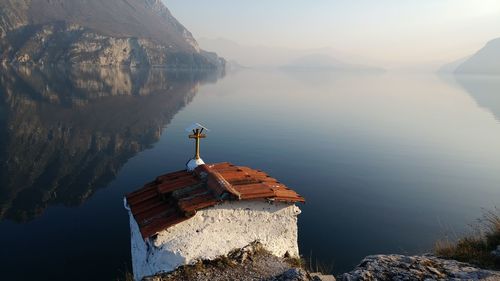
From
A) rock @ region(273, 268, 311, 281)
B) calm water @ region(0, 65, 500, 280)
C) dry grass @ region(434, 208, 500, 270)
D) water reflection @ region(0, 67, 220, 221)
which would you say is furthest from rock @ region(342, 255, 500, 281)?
water reflection @ region(0, 67, 220, 221)

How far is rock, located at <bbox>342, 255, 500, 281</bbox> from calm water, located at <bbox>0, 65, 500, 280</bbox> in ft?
34.7

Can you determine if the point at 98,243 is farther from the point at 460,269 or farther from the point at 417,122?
the point at 417,122

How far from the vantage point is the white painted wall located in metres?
12.2

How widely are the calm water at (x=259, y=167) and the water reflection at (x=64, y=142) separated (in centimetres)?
17

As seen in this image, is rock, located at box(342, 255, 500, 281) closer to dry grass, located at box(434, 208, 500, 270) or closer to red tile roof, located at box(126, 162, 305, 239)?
dry grass, located at box(434, 208, 500, 270)

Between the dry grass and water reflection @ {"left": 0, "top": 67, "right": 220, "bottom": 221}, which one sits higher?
the dry grass

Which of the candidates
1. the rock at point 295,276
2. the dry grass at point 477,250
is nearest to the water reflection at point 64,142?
the rock at point 295,276

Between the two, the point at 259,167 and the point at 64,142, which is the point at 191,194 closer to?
the point at 259,167

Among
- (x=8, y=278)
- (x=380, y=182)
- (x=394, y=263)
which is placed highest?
(x=394, y=263)

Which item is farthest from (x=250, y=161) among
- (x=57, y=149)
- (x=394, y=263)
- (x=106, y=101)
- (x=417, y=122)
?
(x=106, y=101)

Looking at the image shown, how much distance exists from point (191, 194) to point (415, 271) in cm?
732

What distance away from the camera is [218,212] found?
41.7 feet

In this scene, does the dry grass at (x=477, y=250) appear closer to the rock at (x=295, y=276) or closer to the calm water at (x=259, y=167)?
the rock at (x=295, y=276)

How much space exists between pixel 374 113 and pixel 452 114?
16.8m
